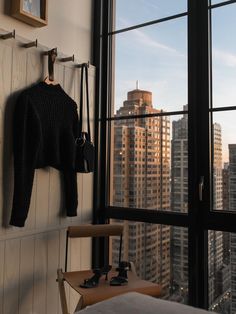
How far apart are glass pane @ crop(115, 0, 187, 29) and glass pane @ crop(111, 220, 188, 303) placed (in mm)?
1431

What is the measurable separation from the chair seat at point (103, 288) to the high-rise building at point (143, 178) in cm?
29

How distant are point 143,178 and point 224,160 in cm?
59

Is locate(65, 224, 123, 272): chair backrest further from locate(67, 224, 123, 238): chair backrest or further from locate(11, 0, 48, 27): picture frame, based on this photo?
locate(11, 0, 48, 27): picture frame

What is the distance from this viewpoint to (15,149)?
1.99m

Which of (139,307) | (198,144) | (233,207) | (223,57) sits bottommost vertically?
(139,307)

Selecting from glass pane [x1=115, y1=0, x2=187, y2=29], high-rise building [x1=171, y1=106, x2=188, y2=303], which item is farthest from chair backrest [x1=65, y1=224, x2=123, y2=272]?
glass pane [x1=115, y1=0, x2=187, y2=29]

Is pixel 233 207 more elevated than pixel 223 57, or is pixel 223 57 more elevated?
pixel 223 57

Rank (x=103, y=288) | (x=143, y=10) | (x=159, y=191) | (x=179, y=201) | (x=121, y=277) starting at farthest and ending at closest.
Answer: (x=143, y=10)
(x=159, y=191)
(x=179, y=201)
(x=121, y=277)
(x=103, y=288)

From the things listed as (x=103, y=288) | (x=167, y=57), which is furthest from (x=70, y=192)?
(x=167, y=57)

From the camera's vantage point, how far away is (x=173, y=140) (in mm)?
2318

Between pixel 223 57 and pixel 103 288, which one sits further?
pixel 223 57

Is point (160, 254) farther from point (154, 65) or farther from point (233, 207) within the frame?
point (154, 65)

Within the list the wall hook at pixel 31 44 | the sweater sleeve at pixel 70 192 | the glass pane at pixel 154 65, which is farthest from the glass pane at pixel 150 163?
the wall hook at pixel 31 44

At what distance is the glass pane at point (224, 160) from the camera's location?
2076 mm
